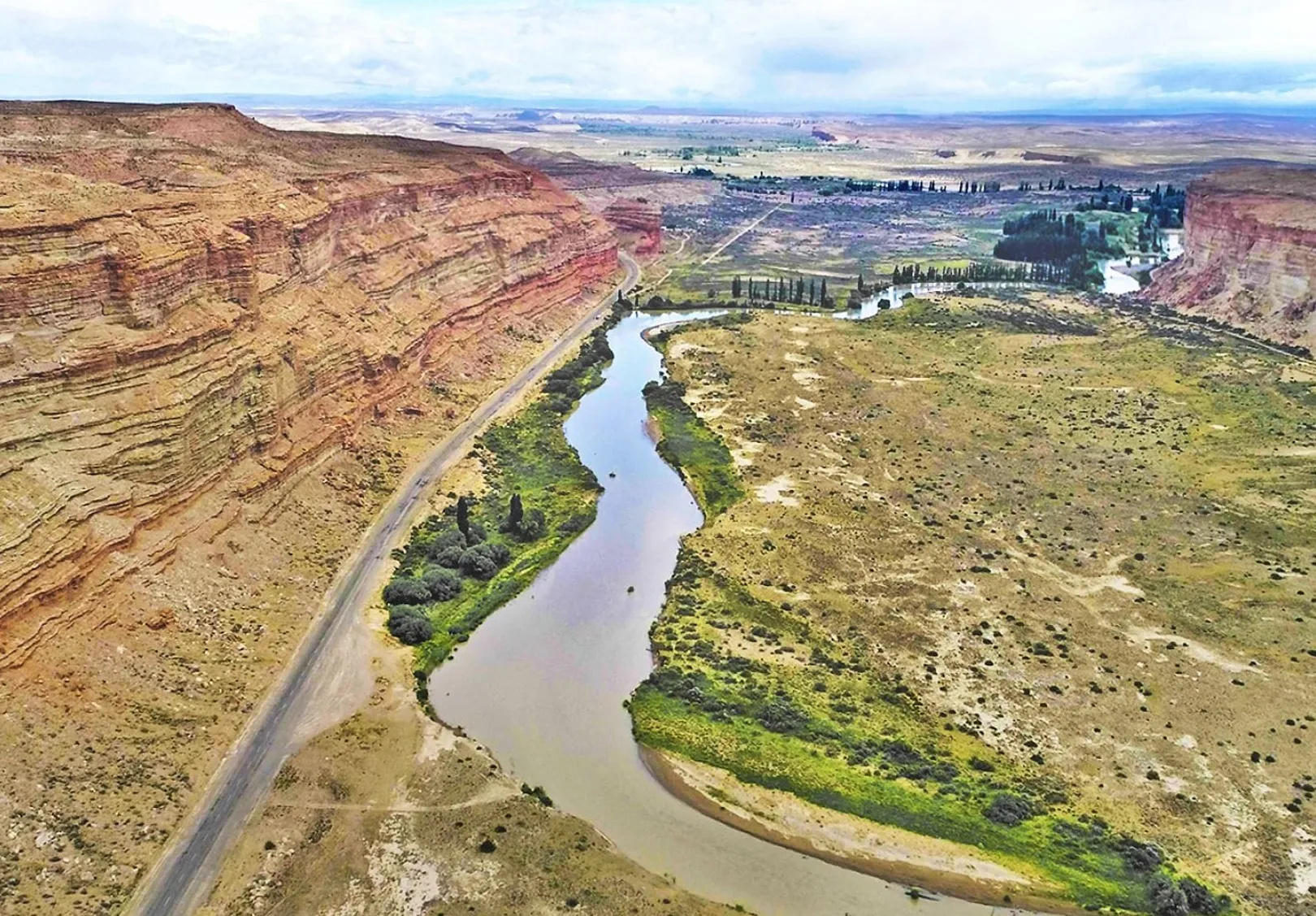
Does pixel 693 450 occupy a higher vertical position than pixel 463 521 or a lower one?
lower

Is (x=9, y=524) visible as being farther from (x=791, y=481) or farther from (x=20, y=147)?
(x=791, y=481)

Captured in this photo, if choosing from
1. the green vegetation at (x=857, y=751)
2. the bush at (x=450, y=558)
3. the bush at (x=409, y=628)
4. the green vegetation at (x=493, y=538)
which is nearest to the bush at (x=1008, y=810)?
the green vegetation at (x=857, y=751)

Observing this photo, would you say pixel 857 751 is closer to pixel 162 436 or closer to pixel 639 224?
pixel 162 436

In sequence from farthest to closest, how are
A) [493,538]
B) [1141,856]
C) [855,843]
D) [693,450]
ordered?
[693,450] < [493,538] < [855,843] < [1141,856]

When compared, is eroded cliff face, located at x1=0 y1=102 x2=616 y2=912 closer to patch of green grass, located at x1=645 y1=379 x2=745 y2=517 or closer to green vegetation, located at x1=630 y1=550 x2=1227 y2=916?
patch of green grass, located at x1=645 y1=379 x2=745 y2=517

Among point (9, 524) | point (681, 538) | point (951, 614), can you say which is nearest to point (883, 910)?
point (951, 614)

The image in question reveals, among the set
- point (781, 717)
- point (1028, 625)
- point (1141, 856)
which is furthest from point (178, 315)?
point (1141, 856)

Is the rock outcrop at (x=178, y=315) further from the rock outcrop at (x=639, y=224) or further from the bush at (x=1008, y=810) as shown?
the rock outcrop at (x=639, y=224)

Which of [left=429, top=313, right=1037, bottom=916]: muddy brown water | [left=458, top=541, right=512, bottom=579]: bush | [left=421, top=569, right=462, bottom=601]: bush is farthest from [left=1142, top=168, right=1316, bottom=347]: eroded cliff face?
[left=421, top=569, right=462, bottom=601]: bush
